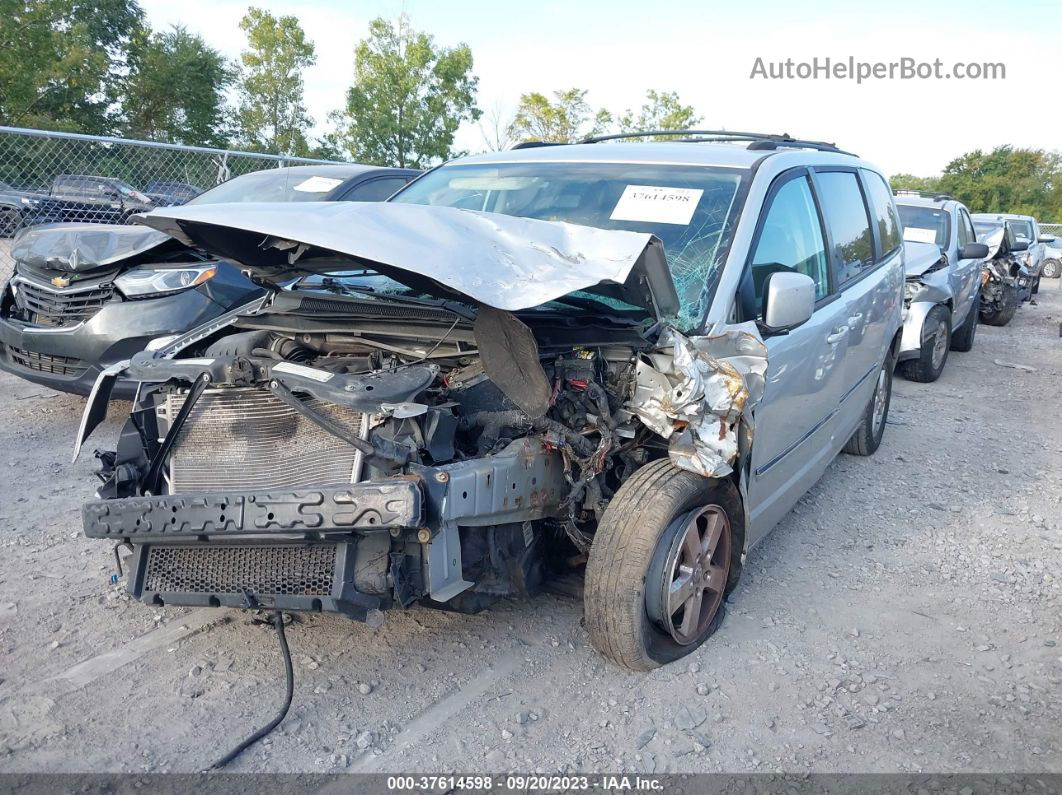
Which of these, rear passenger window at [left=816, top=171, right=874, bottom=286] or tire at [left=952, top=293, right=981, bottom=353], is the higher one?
rear passenger window at [left=816, top=171, right=874, bottom=286]

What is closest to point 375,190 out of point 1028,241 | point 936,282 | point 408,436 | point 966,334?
point 408,436

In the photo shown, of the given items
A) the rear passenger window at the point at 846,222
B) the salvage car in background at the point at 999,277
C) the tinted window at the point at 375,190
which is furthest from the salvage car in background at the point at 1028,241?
the tinted window at the point at 375,190

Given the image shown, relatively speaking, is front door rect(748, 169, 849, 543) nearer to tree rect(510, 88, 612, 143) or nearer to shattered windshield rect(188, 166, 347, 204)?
shattered windshield rect(188, 166, 347, 204)

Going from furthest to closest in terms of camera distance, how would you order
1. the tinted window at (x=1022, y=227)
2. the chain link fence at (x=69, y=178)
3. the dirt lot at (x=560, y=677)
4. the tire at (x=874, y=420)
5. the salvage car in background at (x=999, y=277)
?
1. the tinted window at (x=1022, y=227)
2. the salvage car in background at (x=999, y=277)
3. the chain link fence at (x=69, y=178)
4. the tire at (x=874, y=420)
5. the dirt lot at (x=560, y=677)

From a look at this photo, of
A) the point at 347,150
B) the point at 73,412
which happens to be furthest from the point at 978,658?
the point at 347,150

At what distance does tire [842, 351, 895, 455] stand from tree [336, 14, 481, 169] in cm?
2632

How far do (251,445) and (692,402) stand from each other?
1.55 metres

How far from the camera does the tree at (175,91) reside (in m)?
29.9

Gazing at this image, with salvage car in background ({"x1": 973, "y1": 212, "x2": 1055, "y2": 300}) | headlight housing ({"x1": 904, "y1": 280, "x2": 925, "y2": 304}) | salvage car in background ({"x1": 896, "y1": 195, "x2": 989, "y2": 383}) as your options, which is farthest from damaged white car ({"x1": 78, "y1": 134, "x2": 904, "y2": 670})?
salvage car in background ({"x1": 973, "y1": 212, "x2": 1055, "y2": 300})

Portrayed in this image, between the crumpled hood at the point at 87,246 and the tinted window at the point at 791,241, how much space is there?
3634 millimetres

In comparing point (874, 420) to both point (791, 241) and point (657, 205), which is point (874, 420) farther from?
point (657, 205)

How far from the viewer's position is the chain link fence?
8258 mm

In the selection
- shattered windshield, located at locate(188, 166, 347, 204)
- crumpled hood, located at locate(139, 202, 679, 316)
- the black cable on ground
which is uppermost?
shattered windshield, located at locate(188, 166, 347, 204)

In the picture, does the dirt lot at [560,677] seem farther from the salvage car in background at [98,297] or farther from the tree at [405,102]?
the tree at [405,102]
